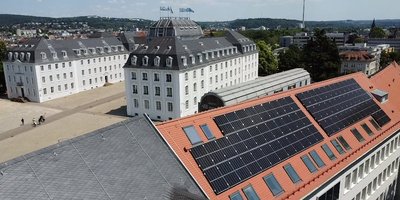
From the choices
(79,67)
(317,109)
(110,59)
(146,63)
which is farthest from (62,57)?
(317,109)

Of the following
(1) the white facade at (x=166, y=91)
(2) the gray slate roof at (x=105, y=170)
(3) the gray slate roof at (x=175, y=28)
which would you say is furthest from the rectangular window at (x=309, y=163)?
(3) the gray slate roof at (x=175, y=28)

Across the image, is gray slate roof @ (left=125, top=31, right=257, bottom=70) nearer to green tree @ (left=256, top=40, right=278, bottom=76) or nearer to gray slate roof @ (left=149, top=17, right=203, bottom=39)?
gray slate roof @ (left=149, top=17, right=203, bottom=39)

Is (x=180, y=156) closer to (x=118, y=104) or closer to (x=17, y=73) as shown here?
(x=118, y=104)

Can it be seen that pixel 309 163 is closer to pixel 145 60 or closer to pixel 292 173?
pixel 292 173

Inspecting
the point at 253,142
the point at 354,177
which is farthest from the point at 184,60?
the point at 253,142

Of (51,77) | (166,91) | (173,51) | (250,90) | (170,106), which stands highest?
(173,51)

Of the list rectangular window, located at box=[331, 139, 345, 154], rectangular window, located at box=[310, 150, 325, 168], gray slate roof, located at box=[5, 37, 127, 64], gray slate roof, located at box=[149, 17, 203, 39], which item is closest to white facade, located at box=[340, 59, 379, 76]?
gray slate roof, located at box=[149, 17, 203, 39]
